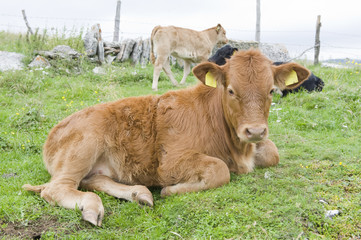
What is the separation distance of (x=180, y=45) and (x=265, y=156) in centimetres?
1008

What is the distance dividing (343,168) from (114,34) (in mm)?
20278

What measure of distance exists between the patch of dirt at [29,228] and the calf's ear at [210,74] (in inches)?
91.7

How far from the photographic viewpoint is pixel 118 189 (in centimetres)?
450

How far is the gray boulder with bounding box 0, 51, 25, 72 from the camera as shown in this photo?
1316 cm

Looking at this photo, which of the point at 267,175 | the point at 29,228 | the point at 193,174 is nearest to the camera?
the point at 29,228

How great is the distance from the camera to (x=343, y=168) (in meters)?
4.75

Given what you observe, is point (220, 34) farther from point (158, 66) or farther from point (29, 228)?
point (29, 228)

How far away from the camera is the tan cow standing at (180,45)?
13703 millimetres

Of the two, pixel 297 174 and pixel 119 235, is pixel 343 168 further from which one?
pixel 119 235

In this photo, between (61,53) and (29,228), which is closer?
(29,228)

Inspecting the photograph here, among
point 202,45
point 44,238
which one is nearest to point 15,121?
point 44,238

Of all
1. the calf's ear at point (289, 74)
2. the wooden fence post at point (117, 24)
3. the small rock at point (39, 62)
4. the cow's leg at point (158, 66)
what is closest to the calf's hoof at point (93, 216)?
the calf's ear at point (289, 74)

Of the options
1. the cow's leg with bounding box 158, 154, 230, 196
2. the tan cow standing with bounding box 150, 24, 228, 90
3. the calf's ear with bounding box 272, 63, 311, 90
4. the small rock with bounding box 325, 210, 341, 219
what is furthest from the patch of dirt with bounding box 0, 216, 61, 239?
the tan cow standing with bounding box 150, 24, 228, 90

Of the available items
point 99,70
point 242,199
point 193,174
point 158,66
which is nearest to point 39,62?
point 99,70
